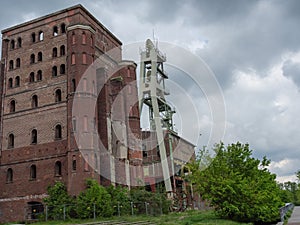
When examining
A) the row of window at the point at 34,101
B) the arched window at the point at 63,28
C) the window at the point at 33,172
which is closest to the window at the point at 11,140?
the row of window at the point at 34,101

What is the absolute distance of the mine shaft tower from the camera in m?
46.4

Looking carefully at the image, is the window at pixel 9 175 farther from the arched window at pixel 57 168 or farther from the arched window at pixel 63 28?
the arched window at pixel 63 28

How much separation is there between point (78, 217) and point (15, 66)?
64.6ft

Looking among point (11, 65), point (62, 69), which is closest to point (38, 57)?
point (11, 65)

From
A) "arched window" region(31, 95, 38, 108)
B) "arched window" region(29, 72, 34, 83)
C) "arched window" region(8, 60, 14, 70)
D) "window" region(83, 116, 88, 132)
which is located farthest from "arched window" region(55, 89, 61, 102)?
"arched window" region(8, 60, 14, 70)

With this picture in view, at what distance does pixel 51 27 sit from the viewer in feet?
129

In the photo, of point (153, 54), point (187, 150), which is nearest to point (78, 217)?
point (153, 54)

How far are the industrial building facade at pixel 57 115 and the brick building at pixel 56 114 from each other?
3.4 inches

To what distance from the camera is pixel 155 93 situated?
48062mm

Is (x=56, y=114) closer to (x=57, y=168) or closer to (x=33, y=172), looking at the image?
(x=57, y=168)

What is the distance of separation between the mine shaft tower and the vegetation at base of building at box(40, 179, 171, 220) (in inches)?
510

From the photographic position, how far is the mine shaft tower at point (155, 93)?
4641cm

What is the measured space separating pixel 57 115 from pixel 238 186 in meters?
19.3

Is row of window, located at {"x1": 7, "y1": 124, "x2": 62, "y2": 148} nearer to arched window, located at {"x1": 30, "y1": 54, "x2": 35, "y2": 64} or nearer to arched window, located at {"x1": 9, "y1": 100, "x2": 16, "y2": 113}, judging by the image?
arched window, located at {"x1": 9, "y1": 100, "x2": 16, "y2": 113}
